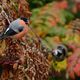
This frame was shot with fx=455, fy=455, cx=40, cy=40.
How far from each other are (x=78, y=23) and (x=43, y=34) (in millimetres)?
463

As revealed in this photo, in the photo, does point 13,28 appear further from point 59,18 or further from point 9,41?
point 59,18

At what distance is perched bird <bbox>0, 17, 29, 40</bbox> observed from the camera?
3.32 meters

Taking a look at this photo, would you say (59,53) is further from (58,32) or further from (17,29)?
(58,32)

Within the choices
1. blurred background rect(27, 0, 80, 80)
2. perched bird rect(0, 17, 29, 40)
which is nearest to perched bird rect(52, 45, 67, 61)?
perched bird rect(0, 17, 29, 40)

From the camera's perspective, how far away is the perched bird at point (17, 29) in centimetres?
332

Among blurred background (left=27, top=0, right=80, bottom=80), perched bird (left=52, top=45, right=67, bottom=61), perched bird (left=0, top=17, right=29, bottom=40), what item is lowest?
blurred background (left=27, top=0, right=80, bottom=80)

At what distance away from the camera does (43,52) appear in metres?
3.59

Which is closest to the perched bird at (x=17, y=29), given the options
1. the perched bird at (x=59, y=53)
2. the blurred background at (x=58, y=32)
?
the perched bird at (x=59, y=53)

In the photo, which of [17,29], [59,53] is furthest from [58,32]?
[17,29]

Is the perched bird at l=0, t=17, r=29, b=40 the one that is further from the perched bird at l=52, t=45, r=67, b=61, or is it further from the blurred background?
the blurred background

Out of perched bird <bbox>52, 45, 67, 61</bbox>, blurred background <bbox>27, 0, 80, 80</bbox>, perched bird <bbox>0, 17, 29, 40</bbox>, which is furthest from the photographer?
blurred background <bbox>27, 0, 80, 80</bbox>

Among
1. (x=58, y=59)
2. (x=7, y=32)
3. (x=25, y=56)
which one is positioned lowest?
(x=58, y=59)

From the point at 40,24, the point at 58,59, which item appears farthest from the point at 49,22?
the point at 58,59

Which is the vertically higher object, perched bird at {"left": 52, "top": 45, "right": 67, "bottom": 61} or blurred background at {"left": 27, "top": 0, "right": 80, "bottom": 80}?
perched bird at {"left": 52, "top": 45, "right": 67, "bottom": 61}
